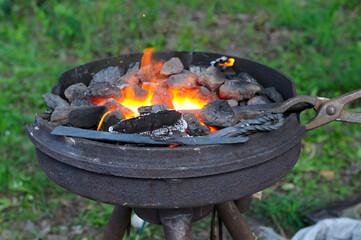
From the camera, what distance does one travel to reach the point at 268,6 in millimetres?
4887

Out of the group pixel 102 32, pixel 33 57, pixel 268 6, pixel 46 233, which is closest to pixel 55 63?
pixel 33 57

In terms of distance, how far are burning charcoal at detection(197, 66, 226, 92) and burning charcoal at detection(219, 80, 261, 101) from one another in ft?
0.13

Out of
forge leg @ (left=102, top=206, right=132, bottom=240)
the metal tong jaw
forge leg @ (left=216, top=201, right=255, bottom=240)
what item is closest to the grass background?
forge leg @ (left=102, top=206, right=132, bottom=240)

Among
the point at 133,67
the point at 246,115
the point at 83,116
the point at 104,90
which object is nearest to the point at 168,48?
the point at 133,67

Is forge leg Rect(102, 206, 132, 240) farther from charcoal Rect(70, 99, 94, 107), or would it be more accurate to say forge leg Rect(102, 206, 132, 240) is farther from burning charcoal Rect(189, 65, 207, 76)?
burning charcoal Rect(189, 65, 207, 76)

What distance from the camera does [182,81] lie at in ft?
6.03

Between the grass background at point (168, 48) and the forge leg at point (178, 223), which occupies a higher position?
the forge leg at point (178, 223)

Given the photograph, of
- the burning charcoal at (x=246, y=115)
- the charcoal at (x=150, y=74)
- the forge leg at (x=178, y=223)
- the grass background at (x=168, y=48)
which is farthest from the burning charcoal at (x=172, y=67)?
the grass background at (x=168, y=48)

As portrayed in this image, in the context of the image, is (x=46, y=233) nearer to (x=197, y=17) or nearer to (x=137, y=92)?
(x=137, y=92)

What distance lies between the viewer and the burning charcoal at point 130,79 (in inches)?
75.4

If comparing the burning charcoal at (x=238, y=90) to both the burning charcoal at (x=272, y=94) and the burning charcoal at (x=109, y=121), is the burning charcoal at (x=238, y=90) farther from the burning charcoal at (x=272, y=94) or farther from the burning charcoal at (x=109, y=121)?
the burning charcoal at (x=109, y=121)

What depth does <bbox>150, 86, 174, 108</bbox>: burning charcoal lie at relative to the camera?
176 centimetres

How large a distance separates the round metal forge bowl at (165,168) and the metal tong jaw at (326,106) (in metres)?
0.12

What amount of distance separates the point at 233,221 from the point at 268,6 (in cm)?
359
